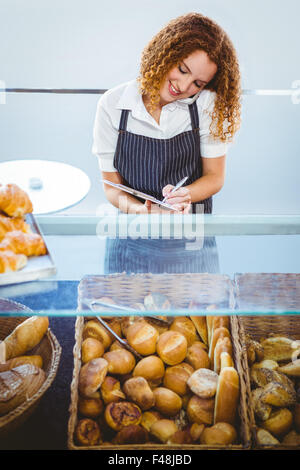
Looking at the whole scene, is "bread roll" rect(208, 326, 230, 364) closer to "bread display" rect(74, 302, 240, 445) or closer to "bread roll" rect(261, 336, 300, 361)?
"bread display" rect(74, 302, 240, 445)

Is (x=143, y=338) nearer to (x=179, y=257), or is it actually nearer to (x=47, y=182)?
(x=179, y=257)

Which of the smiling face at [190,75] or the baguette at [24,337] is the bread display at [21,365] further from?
the smiling face at [190,75]

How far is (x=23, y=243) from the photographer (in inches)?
34.2

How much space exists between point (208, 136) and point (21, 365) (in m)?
1.13

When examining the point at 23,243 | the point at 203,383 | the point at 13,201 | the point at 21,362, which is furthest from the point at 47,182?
the point at 203,383

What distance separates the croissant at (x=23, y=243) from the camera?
86cm

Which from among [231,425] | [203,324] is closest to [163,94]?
[203,324]

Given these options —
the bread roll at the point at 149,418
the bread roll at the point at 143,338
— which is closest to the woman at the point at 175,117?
the bread roll at the point at 143,338

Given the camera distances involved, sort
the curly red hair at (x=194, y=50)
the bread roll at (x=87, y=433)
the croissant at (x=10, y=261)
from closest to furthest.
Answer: the croissant at (x=10, y=261) → the bread roll at (x=87, y=433) → the curly red hair at (x=194, y=50)

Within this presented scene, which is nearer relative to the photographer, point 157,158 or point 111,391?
point 111,391

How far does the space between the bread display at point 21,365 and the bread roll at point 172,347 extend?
332 mm

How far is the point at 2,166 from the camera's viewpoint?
1.29 meters

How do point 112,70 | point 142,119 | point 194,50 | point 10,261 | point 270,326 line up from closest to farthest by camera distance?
point 10,261
point 270,326
point 194,50
point 142,119
point 112,70
